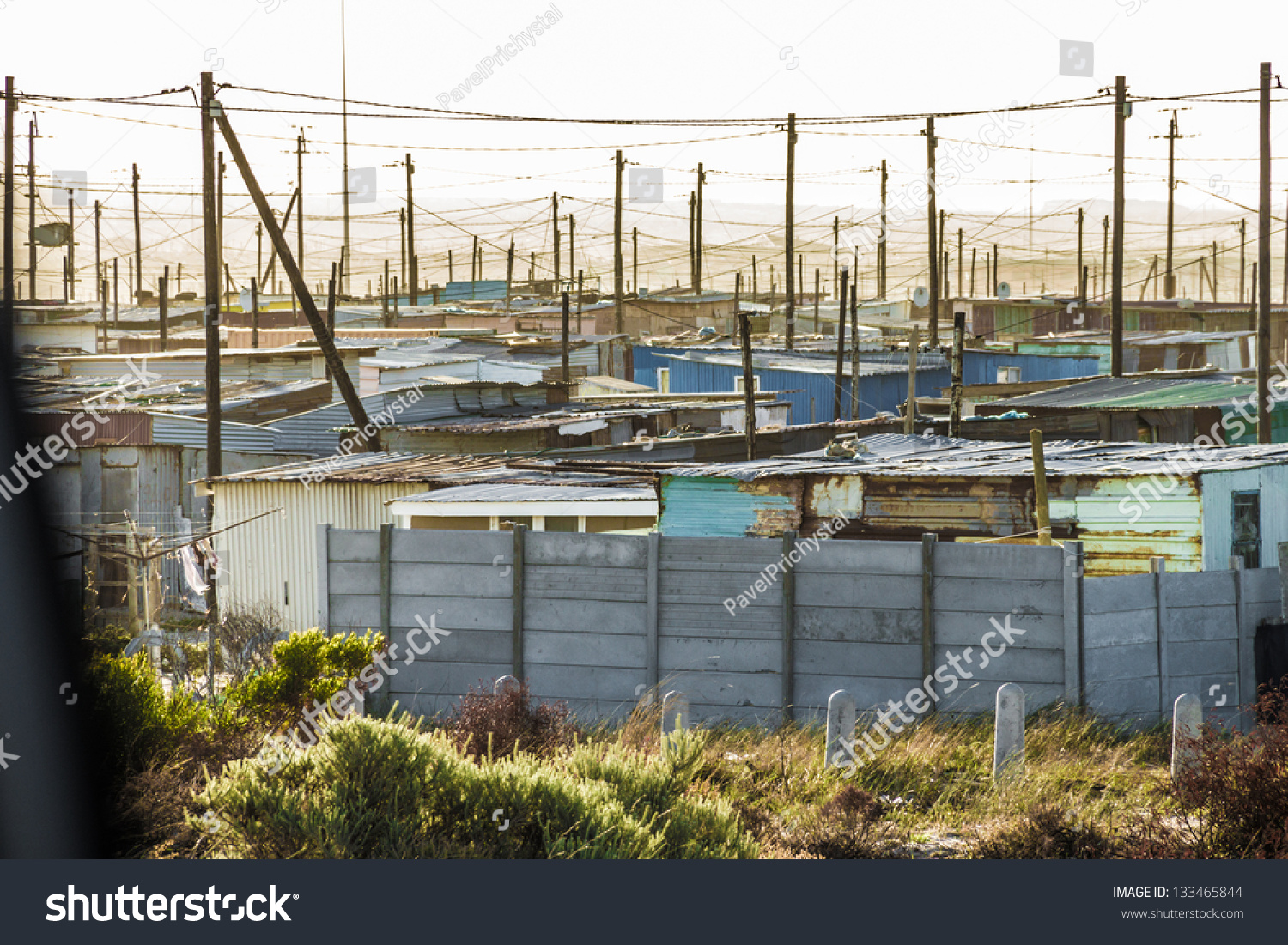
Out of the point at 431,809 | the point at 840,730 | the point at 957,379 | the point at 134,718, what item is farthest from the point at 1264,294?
the point at 134,718

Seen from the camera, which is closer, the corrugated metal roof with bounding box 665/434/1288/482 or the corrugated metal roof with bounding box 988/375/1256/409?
the corrugated metal roof with bounding box 665/434/1288/482

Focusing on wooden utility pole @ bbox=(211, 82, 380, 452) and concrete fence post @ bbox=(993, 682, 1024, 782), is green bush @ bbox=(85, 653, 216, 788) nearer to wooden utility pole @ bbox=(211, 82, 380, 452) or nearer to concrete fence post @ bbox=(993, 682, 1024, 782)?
concrete fence post @ bbox=(993, 682, 1024, 782)

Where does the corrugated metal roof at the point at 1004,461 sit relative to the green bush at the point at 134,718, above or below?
above

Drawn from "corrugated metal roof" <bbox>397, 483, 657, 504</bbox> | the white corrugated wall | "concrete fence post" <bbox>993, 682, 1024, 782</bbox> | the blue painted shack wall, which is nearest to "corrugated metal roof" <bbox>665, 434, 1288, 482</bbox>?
"corrugated metal roof" <bbox>397, 483, 657, 504</bbox>

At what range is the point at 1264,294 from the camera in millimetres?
24312

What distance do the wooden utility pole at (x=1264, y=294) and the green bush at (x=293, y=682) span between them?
19.4m

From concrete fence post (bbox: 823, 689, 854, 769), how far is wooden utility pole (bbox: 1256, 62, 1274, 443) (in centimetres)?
1715

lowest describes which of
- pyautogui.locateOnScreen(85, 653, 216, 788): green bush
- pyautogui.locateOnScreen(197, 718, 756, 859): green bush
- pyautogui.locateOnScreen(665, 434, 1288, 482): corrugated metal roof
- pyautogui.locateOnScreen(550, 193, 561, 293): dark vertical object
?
pyautogui.locateOnScreen(197, 718, 756, 859): green bush

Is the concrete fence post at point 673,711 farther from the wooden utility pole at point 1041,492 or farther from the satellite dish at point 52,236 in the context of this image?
the satellite dish at point 52,236

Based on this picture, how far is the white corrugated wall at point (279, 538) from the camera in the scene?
2017 centimetres

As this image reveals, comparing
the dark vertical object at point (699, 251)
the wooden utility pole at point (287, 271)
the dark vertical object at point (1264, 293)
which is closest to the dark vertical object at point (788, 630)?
the wooden utility pole at point (287, 271)

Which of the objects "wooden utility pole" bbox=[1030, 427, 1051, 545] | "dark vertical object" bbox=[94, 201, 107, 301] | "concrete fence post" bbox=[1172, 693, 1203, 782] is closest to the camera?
"concrete fence post" bbox=[1172, 693, 1203, 782]

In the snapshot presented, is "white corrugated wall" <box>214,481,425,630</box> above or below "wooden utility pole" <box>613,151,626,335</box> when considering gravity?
below

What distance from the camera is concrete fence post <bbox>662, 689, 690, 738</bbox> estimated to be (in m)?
10.7
